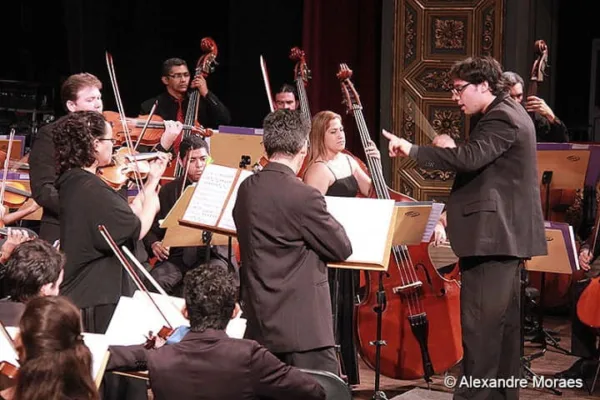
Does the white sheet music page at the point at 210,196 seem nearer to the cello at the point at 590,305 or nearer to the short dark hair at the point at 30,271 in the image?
the short dark hair at the point at 30,271

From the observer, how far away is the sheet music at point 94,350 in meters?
2.89

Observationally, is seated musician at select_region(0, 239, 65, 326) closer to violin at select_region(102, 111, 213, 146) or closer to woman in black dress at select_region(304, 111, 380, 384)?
woman in black dress at select_region(304, 111, 380, 384)

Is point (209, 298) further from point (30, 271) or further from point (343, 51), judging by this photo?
point (343, 51)

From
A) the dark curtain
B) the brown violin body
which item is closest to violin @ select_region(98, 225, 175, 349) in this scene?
the brown violin body

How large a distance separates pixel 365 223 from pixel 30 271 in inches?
47.6

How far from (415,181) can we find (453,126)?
49 cm

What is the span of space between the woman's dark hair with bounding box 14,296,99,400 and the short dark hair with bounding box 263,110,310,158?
3.84 ft

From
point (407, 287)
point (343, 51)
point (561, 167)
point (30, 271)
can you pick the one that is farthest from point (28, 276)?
point (343, 51)

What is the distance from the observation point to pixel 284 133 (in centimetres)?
355

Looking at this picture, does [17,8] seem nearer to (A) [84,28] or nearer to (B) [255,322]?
(A) [84,28]

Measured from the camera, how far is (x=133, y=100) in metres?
9.06

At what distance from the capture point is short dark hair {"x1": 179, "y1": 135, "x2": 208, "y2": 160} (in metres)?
5.35

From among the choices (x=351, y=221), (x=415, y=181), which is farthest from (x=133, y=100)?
(x=351, y=221)

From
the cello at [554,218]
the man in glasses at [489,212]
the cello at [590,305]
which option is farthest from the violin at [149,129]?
the cello at [590,305]
